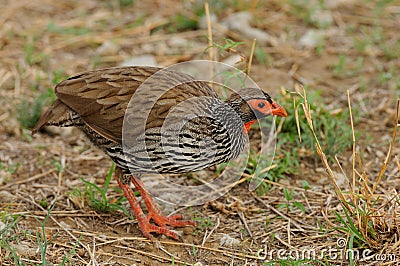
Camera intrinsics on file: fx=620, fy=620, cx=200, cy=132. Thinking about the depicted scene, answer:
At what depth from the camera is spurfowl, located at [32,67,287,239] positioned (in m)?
4.29

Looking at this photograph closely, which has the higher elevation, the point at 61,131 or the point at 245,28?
the point at 245,28

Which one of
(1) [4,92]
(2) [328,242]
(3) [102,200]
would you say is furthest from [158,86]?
(1) [4,92]

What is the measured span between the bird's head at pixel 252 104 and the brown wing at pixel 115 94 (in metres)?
0.23

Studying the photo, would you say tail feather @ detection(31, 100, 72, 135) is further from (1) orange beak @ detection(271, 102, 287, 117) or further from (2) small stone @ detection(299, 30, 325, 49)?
(2) small stone @ detection(299, 30, 325, 49)

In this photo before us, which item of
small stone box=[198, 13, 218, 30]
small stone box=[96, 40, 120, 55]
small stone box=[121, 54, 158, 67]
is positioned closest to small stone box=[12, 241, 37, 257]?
small stone box=[121, 54, 158, 67]

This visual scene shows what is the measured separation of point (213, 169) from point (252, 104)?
108cm

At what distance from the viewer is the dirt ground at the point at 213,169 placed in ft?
14.2

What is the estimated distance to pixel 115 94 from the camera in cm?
442

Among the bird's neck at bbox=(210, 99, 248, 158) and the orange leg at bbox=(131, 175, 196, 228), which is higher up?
the bird's neck at bbox=(210, 99, 248, 158)

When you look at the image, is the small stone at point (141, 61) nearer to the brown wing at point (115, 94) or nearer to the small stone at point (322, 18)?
the brown wing at point (115, 94)

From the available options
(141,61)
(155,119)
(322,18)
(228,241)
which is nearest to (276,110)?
(155,119)

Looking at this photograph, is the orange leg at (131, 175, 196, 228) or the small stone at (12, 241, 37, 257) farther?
the orange leg at (131, 175, 196, 228)

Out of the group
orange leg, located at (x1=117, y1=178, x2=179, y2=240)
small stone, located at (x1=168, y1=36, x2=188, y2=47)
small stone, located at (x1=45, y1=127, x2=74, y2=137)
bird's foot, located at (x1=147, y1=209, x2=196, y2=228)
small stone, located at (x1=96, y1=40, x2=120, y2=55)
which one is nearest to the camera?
orange leg, located at (x1=117, y1=178, x2=179, y2=240)

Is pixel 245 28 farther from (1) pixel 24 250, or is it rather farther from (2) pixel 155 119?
(1) pixel 24 250
